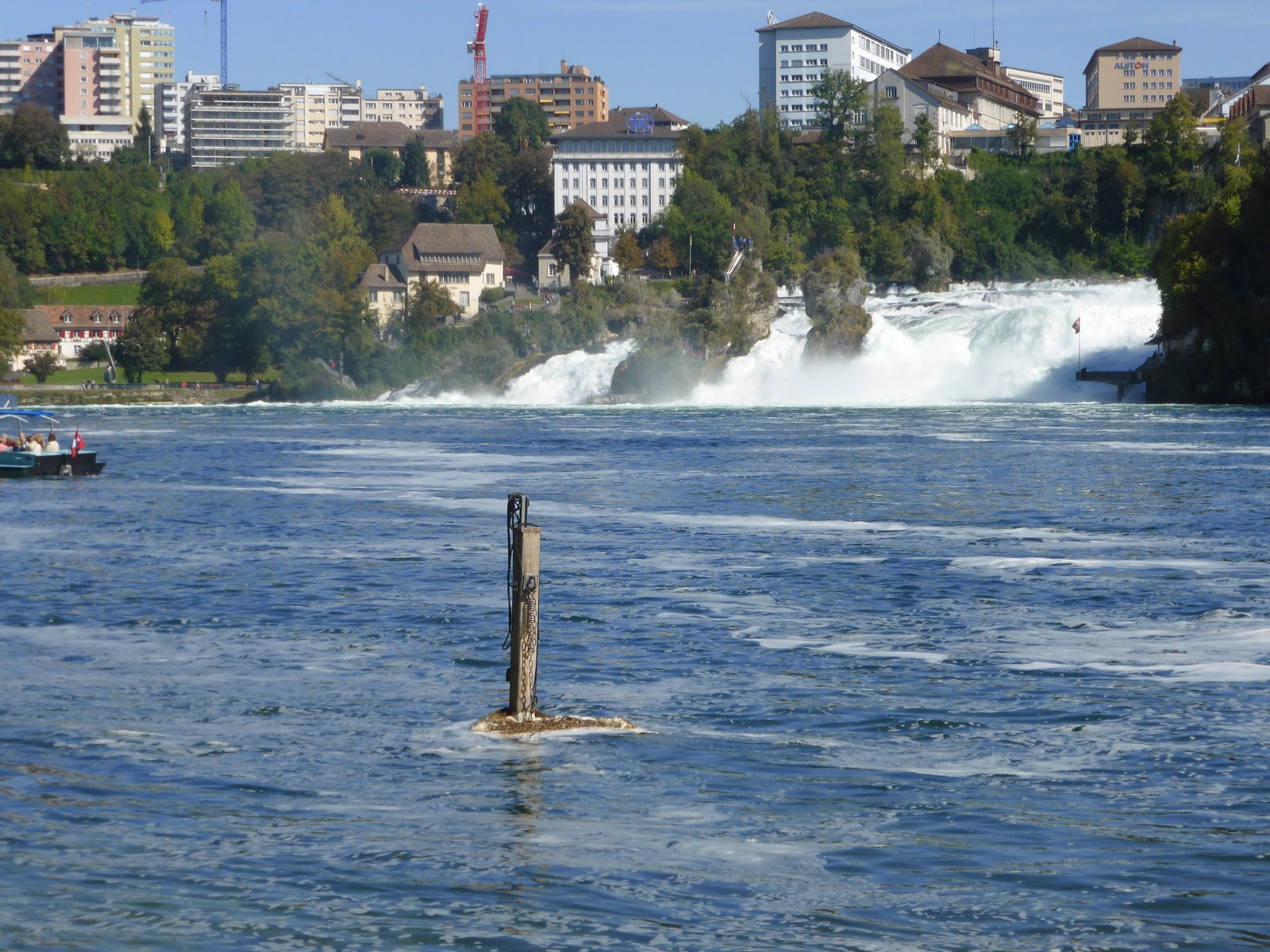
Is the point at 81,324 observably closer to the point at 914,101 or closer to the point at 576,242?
the point at 576,242

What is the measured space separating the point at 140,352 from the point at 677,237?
47654mm

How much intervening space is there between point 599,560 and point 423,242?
405 feet

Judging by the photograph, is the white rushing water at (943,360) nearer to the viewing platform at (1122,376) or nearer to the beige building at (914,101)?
the viewing platform at (1122,376)

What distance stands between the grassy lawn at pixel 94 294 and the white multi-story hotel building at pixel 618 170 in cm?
4557

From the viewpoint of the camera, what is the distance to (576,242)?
516ft

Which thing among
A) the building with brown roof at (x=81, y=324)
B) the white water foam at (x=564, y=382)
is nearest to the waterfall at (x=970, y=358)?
the white water foam at (x=564, y=382)

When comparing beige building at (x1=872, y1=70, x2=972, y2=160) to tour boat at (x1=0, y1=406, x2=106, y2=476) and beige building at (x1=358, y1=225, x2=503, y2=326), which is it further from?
tour boat at (x1=0, y1=406, x2=106, y2=476)

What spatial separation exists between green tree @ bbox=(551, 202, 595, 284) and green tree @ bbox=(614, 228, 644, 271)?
275cm

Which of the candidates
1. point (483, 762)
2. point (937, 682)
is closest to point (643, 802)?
point (483, 762)

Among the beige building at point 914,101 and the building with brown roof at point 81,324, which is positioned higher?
the beige building at point 914,101

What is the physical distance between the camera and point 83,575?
29750 millimetres

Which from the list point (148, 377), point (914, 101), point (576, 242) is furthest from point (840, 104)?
point (148, 377)

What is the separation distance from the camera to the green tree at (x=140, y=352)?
13488cm

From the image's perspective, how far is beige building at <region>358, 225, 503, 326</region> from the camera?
14712 cm
